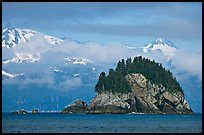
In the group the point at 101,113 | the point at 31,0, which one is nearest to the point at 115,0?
the point at 31,0

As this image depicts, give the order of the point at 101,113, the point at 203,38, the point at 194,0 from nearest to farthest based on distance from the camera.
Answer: the point at 203,38 < the point at 194,0 < the point at 101,113

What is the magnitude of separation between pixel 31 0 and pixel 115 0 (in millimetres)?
3960

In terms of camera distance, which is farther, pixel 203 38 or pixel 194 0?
pixel 194 0

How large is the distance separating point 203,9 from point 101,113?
565ft

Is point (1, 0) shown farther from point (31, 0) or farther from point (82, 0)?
point (82, 0)

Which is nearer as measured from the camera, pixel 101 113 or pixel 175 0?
pixel 175 0

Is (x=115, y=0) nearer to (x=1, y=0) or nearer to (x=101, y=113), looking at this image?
(x=1, y=0)

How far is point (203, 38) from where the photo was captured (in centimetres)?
2692

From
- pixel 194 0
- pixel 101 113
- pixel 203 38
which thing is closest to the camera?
pixel 203 38

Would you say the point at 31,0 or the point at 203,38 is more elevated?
the point at 31,0

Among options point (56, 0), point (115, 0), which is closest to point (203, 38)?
point (115, 0)

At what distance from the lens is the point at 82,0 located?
1093 inches

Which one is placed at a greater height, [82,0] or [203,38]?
[82,0]

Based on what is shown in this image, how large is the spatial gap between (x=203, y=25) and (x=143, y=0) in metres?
3.07
